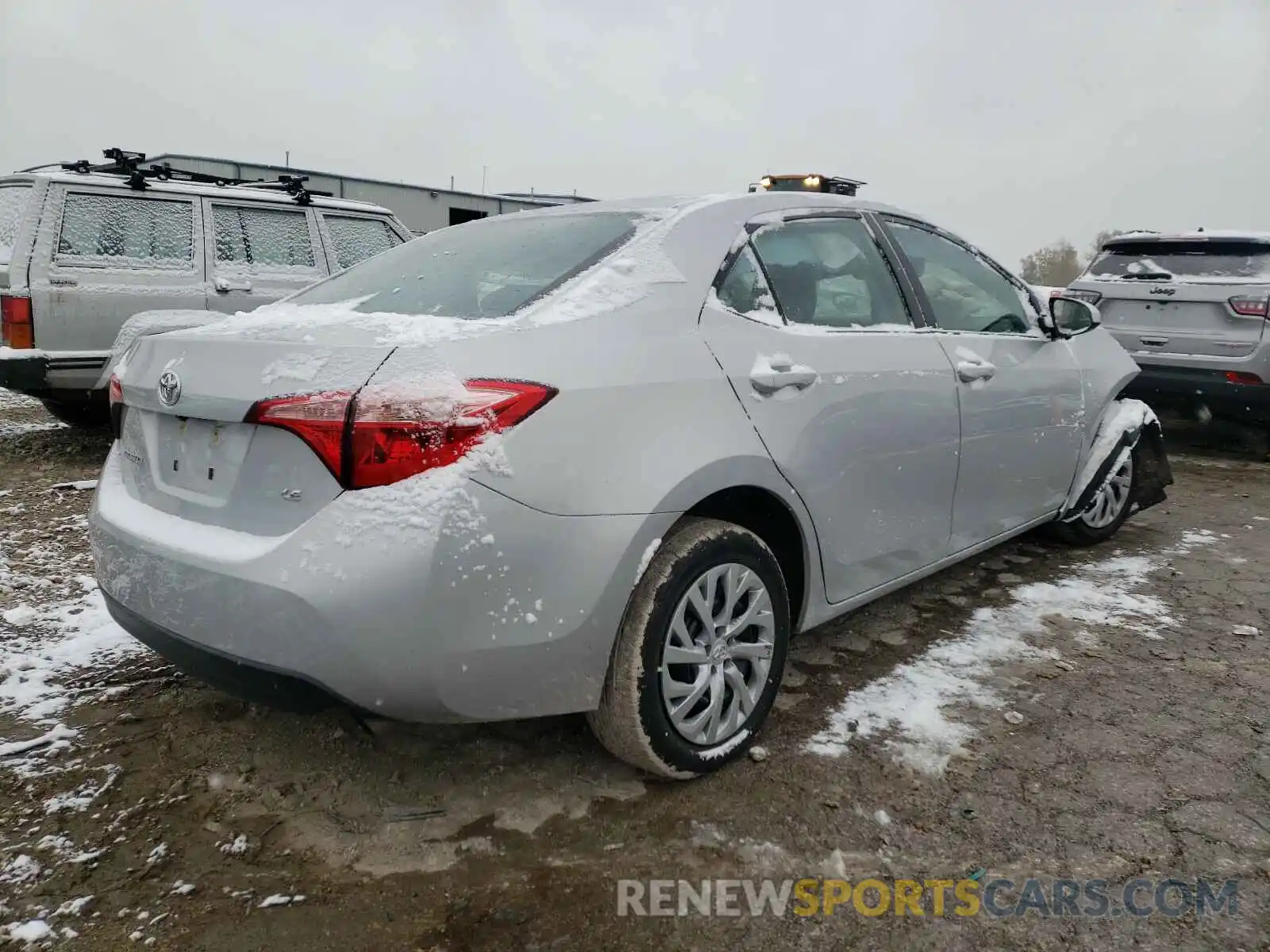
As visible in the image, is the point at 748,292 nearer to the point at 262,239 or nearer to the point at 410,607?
the point at 410,607

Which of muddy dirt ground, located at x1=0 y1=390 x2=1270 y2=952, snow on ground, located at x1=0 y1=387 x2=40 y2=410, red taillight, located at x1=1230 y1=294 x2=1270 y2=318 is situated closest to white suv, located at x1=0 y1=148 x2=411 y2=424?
snow on ground, located at x1=0 y1=387 x2=40 y2=410

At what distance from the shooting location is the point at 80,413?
627 cm

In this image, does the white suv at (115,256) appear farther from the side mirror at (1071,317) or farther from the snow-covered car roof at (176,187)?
the side mirror at (1071,317)

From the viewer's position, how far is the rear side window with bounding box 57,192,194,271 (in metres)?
5.34

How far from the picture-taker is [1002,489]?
3322mm

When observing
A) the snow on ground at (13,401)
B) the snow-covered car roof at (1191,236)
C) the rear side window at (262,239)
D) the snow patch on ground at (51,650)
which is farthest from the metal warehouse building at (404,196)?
the snow patch on ground at (51,650)

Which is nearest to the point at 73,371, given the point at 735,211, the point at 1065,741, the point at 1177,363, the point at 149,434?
the point at 149,434

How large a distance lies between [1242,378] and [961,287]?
3.88 m

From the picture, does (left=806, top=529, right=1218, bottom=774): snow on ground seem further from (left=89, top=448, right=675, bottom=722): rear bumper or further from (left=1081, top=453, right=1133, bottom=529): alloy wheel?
(left=89, top=448, right=675, bottom=722): rear bumper

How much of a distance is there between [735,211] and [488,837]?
5.93 ft

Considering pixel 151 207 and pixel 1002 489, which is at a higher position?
pixel 151 207

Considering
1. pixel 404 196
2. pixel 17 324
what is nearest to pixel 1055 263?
pixel 404 196

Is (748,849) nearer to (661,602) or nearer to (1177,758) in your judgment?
(661,602)

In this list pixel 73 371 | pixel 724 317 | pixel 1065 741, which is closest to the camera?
pixel 724 317
